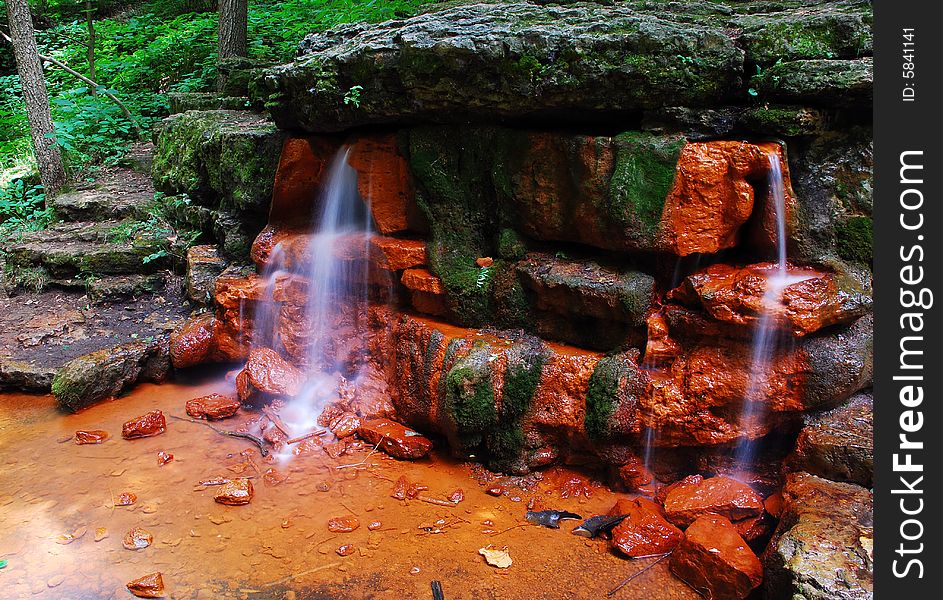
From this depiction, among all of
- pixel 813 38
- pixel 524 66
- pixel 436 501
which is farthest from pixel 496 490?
pixel 813 38

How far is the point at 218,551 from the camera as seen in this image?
4.04m

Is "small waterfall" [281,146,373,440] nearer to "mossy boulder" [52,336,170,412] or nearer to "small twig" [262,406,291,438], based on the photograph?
"small twig" [262,406,291,438]

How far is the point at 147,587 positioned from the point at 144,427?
1.97m

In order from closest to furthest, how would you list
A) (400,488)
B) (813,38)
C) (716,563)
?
(716,563) → (813,38) → (400,488)

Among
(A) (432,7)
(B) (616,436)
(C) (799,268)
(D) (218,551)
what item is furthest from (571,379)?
(A) (432,7)

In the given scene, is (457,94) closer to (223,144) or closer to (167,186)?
(223,144)

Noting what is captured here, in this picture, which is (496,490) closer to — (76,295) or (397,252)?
(397,252)

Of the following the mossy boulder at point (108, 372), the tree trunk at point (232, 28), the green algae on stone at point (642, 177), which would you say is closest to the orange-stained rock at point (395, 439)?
the green algae on stone at point (642, 177)

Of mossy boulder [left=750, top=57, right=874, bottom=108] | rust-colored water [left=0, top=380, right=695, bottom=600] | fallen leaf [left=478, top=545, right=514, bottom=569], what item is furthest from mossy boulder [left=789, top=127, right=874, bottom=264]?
fallen leaf [left=478, top=545, right=514, bottom=569]

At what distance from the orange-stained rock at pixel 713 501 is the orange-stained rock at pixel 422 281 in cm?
236

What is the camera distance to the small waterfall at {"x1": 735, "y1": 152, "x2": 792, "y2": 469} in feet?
13.4

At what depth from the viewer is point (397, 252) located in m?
5.48

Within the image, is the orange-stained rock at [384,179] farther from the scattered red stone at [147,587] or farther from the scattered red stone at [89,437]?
the scattered red stone at [147,587]

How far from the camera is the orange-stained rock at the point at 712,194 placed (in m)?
4.20
